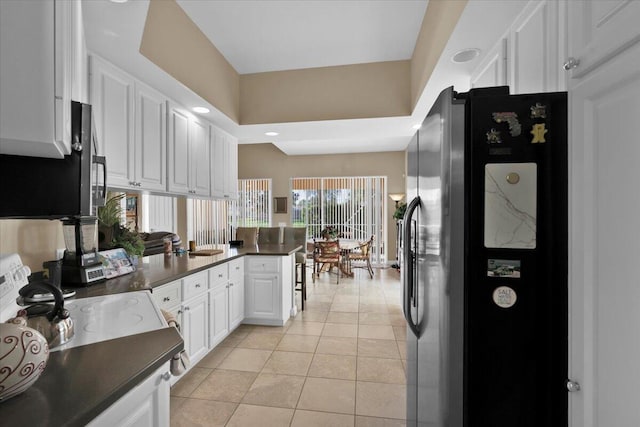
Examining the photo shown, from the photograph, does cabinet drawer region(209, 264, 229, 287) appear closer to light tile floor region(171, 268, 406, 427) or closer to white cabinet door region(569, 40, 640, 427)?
light tile floor region(171, 268, 406, 427)

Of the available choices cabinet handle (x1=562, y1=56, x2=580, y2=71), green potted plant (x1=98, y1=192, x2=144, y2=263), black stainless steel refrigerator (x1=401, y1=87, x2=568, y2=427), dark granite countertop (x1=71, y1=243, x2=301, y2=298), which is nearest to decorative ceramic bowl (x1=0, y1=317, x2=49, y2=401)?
dark granite countertop (x1=71, y1=243, x2=301, y2=298)

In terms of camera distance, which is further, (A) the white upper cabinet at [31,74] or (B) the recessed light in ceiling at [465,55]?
(B) the recessed light in ceiling at [465,55]

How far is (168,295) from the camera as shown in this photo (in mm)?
2127

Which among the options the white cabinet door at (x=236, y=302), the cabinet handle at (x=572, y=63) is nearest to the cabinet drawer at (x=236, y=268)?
the white cabinet door at (x=236, y=302)

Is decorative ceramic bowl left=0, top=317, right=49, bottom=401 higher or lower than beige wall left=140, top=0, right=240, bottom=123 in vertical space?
lower

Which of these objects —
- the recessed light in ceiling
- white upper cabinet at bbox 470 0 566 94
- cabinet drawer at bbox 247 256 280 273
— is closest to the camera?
white upper cabinet at bbox 470 0 566 94

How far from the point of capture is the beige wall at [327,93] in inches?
123

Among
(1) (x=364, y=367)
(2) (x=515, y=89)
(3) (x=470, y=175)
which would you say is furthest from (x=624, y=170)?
(1) (x=364, y=367)

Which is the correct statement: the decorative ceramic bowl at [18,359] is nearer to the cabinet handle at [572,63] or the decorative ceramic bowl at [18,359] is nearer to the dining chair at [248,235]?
the cabinet handle at [572,63]

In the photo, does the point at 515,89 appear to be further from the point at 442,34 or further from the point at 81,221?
the point at 81,221

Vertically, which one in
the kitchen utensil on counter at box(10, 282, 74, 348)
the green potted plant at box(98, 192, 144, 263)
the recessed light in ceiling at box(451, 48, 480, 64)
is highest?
the recessed light in ceiling at box(451, 48, 480, 64)

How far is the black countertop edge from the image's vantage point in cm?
67

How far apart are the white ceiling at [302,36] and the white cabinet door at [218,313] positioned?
1.80 m

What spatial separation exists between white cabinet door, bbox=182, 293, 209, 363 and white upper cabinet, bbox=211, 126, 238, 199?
1.40m
